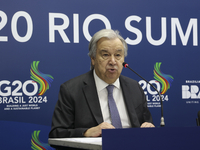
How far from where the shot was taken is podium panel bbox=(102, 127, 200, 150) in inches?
40.2

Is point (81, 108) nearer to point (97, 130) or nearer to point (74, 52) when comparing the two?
point (97, 130)

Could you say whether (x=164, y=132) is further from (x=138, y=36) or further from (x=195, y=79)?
(x=195, y=79)

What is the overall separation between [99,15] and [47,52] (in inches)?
29.5

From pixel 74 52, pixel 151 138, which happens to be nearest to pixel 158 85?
pixel 74 52

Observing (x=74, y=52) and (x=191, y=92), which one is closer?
(x=74, y=52)

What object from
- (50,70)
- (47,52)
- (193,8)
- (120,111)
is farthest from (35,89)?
(193,8)

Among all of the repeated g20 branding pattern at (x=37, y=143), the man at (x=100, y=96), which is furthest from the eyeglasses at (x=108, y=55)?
the repeated g20 branding pattern at (x=37, y=143)

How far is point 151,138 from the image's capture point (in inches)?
41.2

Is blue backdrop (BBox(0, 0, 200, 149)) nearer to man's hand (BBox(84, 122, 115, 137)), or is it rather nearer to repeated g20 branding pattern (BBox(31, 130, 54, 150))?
repeated g20 branding pattern (BBox(31, 130, 54, 150))

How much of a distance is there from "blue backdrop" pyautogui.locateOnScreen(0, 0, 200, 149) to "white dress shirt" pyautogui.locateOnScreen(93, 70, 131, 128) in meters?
0.94

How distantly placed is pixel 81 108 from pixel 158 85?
150cm

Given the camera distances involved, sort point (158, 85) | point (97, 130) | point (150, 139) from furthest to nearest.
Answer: point (158, 85)
point (97, 130)
point (150, 139)

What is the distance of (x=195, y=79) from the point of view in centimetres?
312

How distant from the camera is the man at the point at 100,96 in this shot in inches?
69.1
